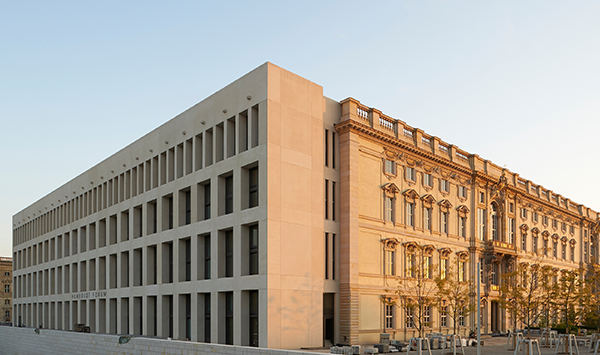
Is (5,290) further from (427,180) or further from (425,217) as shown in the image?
(427,180)

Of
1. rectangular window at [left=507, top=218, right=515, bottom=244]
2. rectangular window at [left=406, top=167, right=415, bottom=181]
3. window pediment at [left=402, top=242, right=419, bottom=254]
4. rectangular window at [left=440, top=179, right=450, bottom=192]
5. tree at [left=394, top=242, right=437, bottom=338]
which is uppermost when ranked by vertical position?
rectangular window at [left=406, top=167, right=415, bottom=181]

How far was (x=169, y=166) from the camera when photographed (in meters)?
49.6

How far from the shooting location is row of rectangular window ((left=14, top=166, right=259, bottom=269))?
42384 mm

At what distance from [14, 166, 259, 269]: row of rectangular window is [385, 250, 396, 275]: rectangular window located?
12393 millimetres

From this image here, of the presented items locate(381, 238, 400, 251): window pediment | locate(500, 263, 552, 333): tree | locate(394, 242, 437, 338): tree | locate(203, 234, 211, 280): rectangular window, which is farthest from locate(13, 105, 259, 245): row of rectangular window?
locate(500, 263, 552, 333): tree

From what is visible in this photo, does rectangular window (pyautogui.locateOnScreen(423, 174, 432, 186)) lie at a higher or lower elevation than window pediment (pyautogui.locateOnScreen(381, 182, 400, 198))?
higher

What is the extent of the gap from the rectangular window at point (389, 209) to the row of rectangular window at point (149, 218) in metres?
11.9

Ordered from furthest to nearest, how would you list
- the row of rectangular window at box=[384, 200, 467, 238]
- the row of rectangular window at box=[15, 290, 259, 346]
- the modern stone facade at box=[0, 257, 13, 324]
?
the modern stone facade at box=[0, 257, 13, 324]
the row of rectangular window at box=[384, 200, 467, 238]
the row of rectangular window at box=[15, 290, 259, 346]

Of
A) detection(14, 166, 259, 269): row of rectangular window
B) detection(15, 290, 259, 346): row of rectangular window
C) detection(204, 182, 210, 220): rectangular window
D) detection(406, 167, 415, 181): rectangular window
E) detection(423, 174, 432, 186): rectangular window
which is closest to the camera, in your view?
detection(15, 290, 259, 346): row of rectangular window

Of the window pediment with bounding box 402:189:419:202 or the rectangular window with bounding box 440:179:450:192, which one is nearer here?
the window pediment with bounding box 402:189:419:202

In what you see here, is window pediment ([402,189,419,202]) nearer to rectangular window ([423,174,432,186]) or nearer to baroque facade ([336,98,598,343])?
baroque facade ([336,98,598,343])

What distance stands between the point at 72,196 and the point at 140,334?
→ 25.6 metres

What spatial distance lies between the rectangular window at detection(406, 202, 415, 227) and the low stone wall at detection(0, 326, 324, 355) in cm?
2413

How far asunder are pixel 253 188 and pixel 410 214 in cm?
1545
